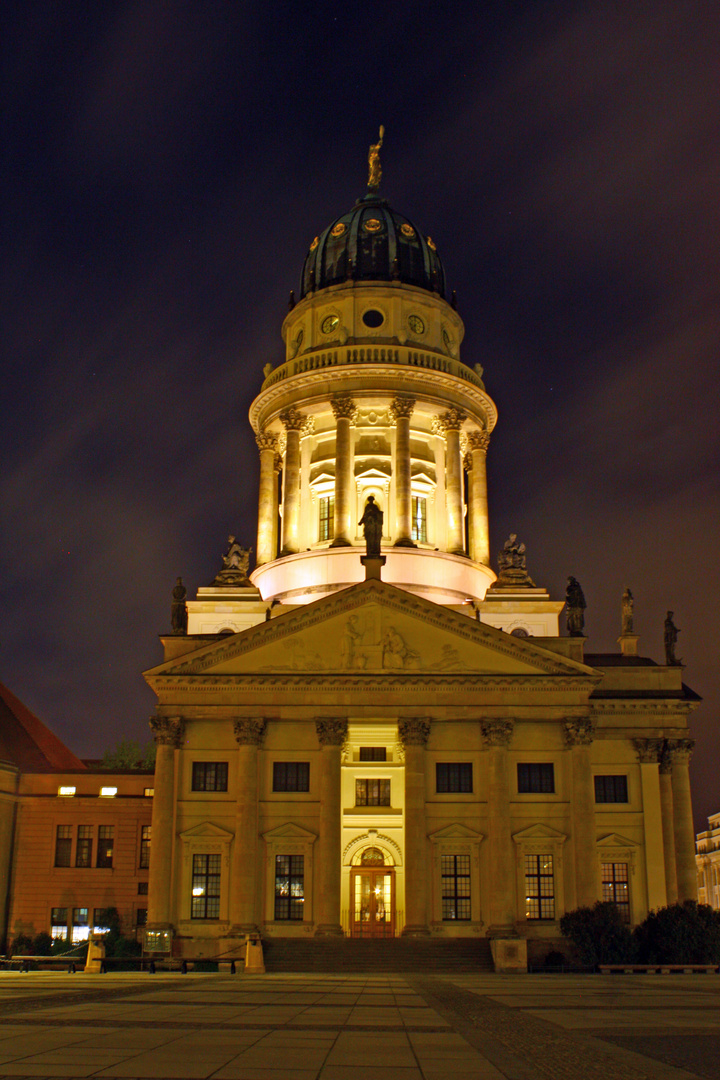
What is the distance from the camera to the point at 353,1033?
18.8 m

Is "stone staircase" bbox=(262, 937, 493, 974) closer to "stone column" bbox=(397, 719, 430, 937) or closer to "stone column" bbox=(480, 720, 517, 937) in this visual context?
"stone column" bbox=(397, 719, 430, 937)

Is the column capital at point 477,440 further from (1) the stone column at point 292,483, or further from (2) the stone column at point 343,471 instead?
(1) the stone column at point 292,483

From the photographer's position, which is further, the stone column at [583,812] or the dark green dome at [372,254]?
the dark green dome at [372,254]

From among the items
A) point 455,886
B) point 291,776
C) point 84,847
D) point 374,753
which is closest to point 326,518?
point 374,753

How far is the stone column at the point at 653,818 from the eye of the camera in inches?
2154

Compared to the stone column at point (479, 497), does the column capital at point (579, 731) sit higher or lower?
lower

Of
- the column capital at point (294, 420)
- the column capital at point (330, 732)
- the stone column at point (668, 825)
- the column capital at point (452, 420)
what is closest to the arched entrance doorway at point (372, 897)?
the column capital at point (330, 732)

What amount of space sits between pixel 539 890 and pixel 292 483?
100ft

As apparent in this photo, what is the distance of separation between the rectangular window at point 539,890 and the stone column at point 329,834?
8888 millimetres

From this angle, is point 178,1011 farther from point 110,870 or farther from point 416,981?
point 110,870

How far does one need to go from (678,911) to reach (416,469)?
1342 inches

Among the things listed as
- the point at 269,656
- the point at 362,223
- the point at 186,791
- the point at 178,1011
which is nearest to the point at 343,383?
the point at 362,223

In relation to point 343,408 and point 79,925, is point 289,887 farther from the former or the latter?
point 343,408

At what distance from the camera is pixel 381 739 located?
59062 millimetres
